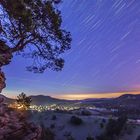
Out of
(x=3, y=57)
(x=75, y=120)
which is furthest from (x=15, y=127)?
(x=75, y=120)

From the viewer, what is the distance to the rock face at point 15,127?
2072 cm

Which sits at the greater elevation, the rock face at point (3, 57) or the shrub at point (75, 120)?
the shrub at point (75, 120)

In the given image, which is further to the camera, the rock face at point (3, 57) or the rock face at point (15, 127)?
the rock face at point (3, 57)

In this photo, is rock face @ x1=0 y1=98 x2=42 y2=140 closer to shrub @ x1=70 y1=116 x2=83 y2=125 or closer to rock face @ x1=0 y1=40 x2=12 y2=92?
rock face @ x1=0 y1=40 x2=12 y2=92

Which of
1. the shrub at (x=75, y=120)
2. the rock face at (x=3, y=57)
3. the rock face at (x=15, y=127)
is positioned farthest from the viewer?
the shrub at (x=75, y=120)

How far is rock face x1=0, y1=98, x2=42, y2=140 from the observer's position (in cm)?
2072

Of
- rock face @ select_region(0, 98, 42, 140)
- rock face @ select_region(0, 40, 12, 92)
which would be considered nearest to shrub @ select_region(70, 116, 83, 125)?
rock face @ select_region(0, 98, 42, 140)

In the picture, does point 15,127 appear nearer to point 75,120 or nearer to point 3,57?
point 3,57

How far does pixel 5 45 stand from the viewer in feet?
77.0

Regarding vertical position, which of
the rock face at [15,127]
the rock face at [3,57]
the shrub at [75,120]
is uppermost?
the shrub at [75,120]

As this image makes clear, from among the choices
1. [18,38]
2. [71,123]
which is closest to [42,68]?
[18,38]

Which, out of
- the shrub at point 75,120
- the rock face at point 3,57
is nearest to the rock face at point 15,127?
the rock face at point 3,57

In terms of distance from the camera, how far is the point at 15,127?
70.5 ft

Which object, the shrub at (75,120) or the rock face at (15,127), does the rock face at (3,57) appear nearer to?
the rock face at (15,127)
